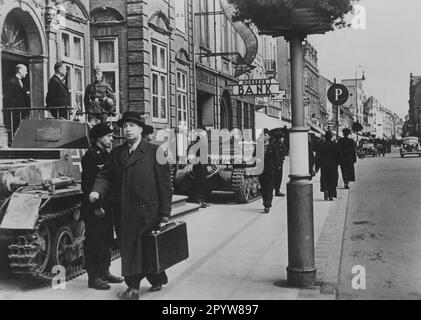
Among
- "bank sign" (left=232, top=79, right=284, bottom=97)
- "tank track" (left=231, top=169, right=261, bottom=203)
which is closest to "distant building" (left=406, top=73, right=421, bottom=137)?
"bank sign" (left=232, top=79, right=284, bottom=97)

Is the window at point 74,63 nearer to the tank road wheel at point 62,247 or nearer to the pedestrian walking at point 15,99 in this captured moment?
the pedestrian walking at point 15,99

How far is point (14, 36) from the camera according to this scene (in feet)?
45.4

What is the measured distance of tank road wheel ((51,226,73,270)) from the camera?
25.5 feet

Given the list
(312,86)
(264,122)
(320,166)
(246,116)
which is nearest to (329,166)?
(320,166)

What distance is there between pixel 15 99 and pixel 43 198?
17.7 feet

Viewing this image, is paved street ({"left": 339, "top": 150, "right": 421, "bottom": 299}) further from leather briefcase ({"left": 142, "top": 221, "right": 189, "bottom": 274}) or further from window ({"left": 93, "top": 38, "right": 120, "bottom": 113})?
window ({"left": 93, "top": 38, "right": 120, "bottom": 113})

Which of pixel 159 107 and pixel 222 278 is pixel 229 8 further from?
pixel 222 278

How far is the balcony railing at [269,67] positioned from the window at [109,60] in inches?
1021

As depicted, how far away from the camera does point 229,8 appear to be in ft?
80.3

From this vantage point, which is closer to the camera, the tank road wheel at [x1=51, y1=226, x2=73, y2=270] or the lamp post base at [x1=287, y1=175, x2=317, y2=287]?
the lamp post base at [x1=287, y1=175, x2=317, y2=287]

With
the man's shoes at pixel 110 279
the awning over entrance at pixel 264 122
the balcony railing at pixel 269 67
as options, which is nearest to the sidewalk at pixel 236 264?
the man's shoes at pixel 110 279

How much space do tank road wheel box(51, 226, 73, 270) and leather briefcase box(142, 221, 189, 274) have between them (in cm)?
185

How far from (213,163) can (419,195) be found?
5.47 metres
